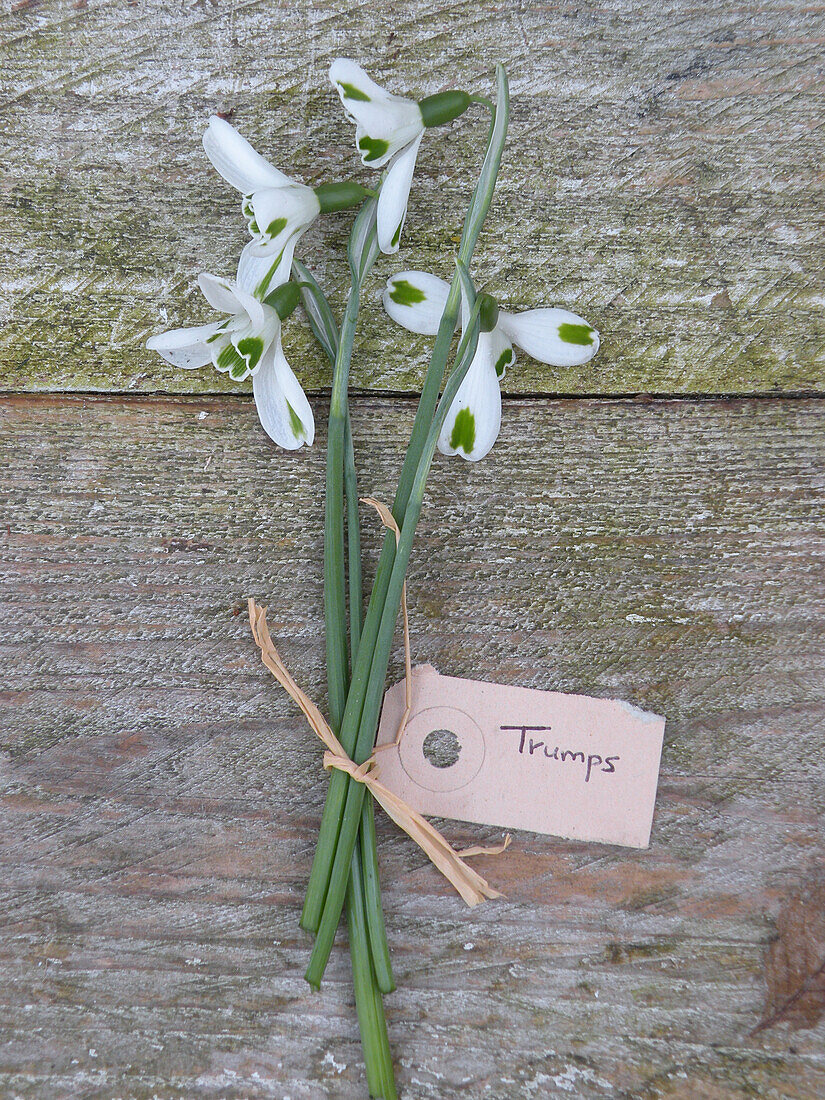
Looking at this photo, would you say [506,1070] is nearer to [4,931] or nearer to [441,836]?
[441,836]

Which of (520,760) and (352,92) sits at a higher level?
(352,92)

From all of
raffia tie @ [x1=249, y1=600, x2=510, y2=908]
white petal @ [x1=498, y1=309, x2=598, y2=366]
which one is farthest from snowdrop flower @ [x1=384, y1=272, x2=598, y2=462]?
raffia tie @ [x1=249, y1=600, x2=510, y2=908]

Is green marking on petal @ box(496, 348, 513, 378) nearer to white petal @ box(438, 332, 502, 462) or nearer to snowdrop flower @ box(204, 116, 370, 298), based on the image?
white petal @ box(438, 332, 502, 462)

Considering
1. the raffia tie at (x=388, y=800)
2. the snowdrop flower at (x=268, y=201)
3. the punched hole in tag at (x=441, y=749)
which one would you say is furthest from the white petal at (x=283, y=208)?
the punched hole in tag at (x=441, y=749)

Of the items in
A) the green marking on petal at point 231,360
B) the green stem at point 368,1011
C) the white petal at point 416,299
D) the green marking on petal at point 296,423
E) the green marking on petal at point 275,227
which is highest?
the white petal at point 416,299

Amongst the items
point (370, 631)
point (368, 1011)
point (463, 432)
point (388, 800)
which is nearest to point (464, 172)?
point (463, 432)

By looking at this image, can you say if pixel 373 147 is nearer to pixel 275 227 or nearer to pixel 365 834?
pixel 275 227

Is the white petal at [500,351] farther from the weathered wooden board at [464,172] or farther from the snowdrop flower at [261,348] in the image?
the snowdrop flower at [261,348]
